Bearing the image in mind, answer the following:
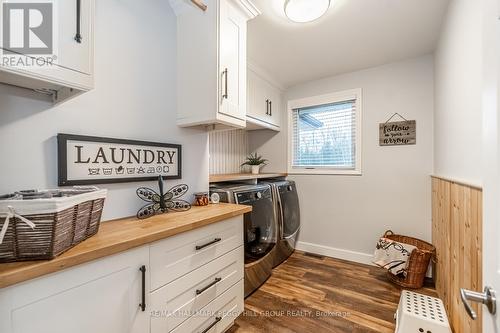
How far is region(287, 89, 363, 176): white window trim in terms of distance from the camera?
258 centimetres

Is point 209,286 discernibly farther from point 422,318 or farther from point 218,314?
point 422,318

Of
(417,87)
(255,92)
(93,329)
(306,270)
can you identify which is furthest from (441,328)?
(255,92)

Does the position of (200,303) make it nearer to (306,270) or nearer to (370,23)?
(306,270)

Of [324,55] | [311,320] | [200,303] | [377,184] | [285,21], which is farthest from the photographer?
[377,184]

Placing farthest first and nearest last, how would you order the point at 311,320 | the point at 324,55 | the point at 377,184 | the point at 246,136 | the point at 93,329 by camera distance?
the point at 246,136 → the point at 377,184 → the point at 324,55 → the point at 311,320 → the point at 93,329

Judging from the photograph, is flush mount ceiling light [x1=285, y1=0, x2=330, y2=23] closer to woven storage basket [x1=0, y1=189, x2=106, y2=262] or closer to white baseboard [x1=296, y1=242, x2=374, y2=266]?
woven storage basket [x1=0, y1=189, x2=106, y2=262]

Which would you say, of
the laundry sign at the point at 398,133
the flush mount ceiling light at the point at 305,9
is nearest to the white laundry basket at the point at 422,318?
the laundry sign at the point at 398,133

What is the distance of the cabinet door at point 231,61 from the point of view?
4.74ft

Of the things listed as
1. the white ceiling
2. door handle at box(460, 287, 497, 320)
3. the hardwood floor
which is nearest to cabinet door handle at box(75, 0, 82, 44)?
the white ceiling

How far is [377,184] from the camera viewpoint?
2.50 meters

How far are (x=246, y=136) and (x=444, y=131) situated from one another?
7.30ft

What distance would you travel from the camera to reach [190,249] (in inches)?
44.7

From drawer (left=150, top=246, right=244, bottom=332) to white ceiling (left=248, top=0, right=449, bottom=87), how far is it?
5.89ft

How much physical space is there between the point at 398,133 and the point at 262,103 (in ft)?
5.08
